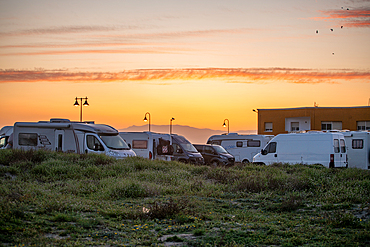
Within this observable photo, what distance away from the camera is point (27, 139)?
22578mm

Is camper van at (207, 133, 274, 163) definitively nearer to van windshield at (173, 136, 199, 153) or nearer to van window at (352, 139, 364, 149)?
van window at (352, 139, 364, 149)

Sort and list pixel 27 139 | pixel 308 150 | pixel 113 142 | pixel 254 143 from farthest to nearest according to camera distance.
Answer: pixel 254 143, pixel 27 139, pixel 308 150, pixel 113 142

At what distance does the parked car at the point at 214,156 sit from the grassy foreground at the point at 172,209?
1005 centimetres

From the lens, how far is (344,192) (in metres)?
12.0

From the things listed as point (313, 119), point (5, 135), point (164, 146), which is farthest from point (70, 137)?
point (313, 119)

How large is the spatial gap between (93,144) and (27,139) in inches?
177

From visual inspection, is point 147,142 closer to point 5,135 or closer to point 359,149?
point 5,135

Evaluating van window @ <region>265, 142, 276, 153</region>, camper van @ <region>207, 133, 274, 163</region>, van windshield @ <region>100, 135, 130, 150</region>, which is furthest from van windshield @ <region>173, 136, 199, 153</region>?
camper van @ <region>207, 133, 274, 163</region>

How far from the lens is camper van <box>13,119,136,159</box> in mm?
21172

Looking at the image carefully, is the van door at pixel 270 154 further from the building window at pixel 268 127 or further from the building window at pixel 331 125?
the building window at pixel 268 127

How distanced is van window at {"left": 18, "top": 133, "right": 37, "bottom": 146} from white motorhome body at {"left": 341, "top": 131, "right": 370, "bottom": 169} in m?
20.3

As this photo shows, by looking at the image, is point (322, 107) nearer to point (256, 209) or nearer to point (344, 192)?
point (344, 192)

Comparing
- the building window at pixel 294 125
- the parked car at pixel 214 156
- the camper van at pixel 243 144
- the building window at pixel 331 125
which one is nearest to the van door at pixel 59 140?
the parked car at pixel 214 156

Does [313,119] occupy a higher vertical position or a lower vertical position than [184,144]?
higher
